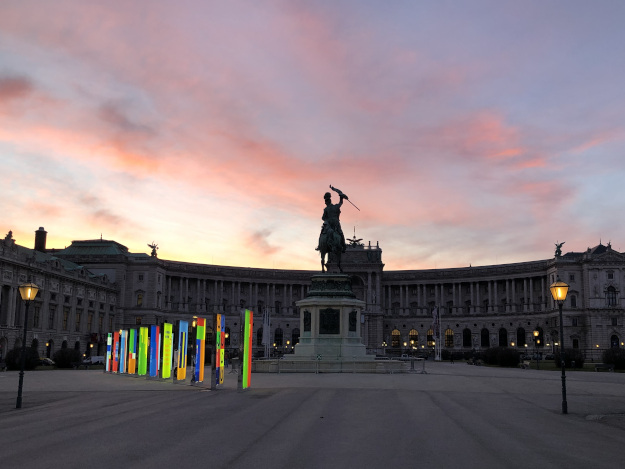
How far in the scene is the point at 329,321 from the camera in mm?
55594

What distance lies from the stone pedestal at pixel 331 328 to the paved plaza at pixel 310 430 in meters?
21.3

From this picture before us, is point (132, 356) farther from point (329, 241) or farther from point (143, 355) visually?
point (329, 241)

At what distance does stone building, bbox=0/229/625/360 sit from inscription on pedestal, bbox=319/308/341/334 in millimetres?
67890

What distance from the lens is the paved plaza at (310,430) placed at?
1451 centimetres

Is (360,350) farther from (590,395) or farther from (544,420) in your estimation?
(544,420)

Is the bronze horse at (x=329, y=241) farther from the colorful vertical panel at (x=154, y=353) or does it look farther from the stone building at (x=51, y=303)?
the stone building at (x=51, y=303)

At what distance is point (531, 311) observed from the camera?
486ft

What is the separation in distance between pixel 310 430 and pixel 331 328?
36683mm

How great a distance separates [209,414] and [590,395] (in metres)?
22.2

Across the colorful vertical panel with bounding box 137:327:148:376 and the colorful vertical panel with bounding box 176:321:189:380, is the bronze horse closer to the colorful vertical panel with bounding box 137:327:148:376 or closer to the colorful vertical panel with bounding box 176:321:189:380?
the colorful vertical panel with bounding box 137:327:148:376

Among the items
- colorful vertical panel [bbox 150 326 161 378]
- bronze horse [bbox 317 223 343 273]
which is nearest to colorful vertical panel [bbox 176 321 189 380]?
colorful vertical panel [bbox 150 326 161 378]

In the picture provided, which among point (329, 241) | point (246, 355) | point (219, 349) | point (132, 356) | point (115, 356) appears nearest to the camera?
point (246, 355)

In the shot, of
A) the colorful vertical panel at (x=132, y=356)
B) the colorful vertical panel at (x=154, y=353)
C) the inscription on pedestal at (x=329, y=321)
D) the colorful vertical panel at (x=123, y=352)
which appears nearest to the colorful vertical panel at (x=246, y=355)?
the colorful vertical panel at (x=154, y=353)

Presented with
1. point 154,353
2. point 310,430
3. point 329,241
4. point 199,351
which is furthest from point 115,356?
point 310,430
